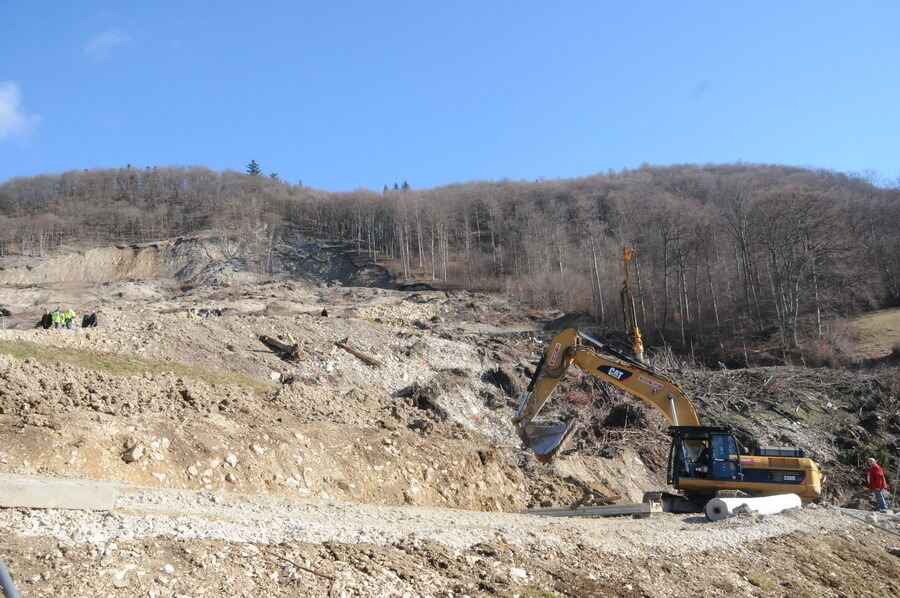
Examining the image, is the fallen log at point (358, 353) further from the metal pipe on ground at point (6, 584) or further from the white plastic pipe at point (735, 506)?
the metal pipe on ground at point (6, 584)

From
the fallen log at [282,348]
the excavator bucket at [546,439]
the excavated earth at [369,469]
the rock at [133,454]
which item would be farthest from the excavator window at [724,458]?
the fallen log at [282,348]

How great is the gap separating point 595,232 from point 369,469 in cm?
5231

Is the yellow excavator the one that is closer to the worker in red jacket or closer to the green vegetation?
the worker in red jacket

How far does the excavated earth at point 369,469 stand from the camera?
6.30m

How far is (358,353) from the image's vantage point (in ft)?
71.7

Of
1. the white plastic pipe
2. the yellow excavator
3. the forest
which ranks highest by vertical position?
the forest

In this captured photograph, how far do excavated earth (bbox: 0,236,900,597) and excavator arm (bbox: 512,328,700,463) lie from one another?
0.69m

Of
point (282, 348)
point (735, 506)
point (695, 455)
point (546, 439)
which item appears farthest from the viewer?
point (282, 348)

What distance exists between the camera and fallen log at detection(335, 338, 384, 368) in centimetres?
2164

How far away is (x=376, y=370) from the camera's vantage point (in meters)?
21.4

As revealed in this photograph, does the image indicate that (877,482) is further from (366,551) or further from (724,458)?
(366,551)

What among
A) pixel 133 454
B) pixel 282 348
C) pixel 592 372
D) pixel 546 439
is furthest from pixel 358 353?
pixel 133 454

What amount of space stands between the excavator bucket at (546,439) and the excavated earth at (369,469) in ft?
1.26

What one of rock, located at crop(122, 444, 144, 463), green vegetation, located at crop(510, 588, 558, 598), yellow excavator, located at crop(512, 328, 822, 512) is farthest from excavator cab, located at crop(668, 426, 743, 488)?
rock, located at crop(122, 444, 144, 463)
